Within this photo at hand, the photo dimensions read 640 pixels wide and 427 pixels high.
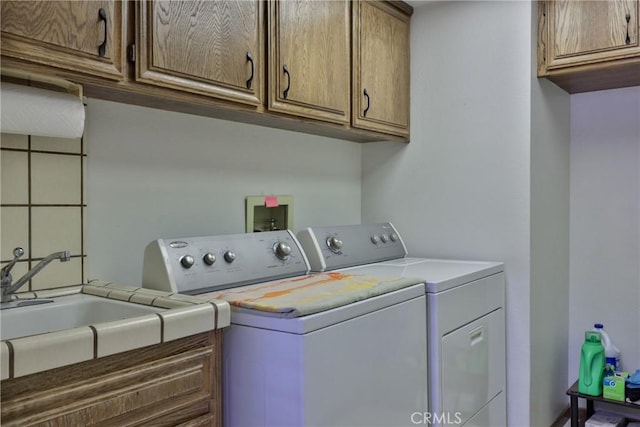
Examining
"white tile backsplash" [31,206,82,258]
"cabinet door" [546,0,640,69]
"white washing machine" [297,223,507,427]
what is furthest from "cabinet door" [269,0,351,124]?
"cabinet door" [546,0,640,69]

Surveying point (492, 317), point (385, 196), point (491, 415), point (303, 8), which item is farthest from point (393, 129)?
point (491, 415)

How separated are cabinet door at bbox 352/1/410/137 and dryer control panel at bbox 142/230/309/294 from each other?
0.67 m

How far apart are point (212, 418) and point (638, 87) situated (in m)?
2.52

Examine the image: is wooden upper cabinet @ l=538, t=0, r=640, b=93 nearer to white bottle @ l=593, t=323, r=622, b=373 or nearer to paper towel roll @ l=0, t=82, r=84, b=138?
white bottle @ l=593, t=323, r=622, b=373

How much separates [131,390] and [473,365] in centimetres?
135

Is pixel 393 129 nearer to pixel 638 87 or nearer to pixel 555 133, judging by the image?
pixel 555 133

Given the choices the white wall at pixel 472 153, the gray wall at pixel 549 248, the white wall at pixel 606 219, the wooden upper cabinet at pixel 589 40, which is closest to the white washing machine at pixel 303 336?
the white wall at pixel 472 153

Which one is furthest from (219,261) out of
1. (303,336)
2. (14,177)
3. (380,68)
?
(380,68)

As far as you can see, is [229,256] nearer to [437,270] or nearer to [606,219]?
[437,270]

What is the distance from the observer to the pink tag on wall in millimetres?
2107

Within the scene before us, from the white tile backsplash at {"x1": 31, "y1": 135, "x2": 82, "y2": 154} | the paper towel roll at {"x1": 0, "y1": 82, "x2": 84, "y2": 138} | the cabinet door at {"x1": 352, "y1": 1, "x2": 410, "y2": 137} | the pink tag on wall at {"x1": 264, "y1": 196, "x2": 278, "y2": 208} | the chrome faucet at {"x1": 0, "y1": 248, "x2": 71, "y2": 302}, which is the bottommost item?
the chrome faucet at {"x1": 0, "y1": 248, "x2": 71, "y2": 302}

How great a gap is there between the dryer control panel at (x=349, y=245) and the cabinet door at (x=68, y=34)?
0.99 metres

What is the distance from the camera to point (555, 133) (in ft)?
8.25

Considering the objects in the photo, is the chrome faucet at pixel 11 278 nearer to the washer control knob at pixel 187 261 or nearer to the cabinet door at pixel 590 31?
the washer control knob at pixel 187 261
